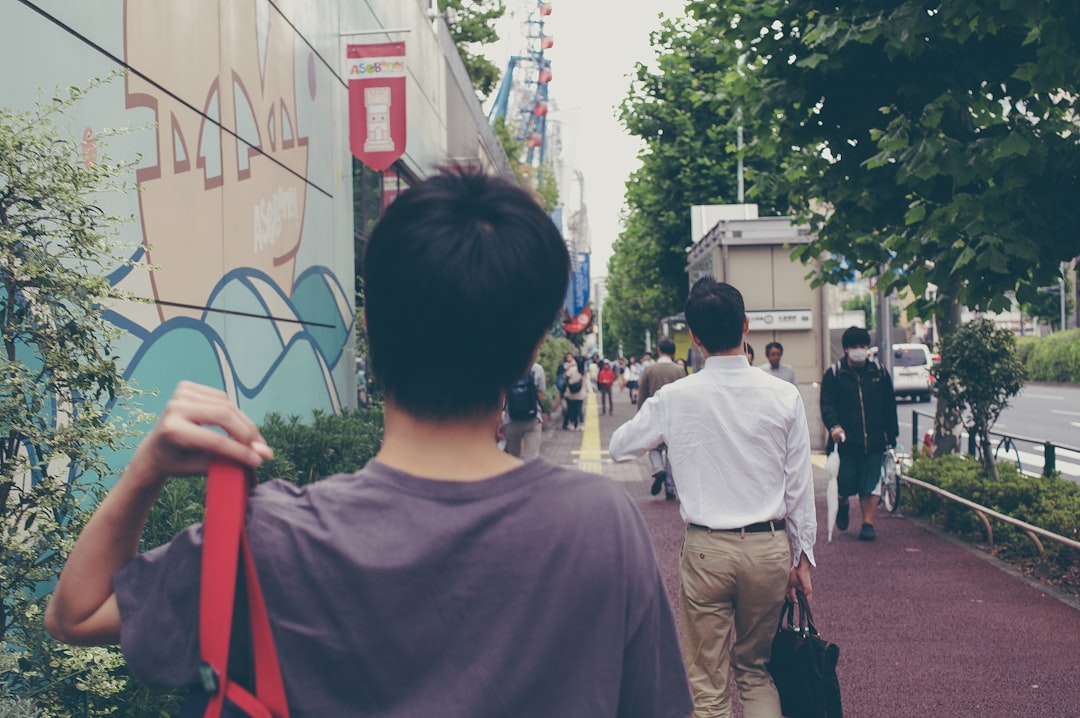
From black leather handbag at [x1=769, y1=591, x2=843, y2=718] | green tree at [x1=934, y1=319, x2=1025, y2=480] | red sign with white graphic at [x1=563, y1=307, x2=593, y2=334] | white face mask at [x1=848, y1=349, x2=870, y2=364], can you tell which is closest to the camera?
black leather handbag at [x1=769, y1=591, x2=843, y2=718]

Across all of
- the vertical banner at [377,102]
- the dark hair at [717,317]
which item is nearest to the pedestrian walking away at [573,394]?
the vertical banner at [377,102]

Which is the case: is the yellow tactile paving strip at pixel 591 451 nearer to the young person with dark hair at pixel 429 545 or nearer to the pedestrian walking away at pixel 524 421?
the pedestrian walking away at pixel 524 421

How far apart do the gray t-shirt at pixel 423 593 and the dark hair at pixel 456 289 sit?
5.1 inches

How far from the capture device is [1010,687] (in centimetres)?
542

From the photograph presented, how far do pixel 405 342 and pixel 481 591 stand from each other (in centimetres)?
33

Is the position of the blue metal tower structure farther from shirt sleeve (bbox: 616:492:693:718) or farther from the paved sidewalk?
shirt sleeve (bbox: 616:492:693:718)

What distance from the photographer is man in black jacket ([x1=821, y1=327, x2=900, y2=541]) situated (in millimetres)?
9031

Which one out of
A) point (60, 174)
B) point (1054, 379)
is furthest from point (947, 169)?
point (1054, 379)

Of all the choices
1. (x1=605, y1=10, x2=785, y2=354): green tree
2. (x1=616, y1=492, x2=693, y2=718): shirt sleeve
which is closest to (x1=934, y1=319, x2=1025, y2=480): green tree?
(x1=616, y1=492, x2=693, y2=718): shirt sleeve

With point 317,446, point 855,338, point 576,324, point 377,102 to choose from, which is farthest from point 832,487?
point 576,324

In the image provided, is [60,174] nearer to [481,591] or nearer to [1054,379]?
[481,591]

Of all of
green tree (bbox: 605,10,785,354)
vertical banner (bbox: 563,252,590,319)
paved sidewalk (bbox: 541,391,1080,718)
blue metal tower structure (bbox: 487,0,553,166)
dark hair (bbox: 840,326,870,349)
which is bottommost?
paved sidewalk (bbox: 541,391,1080,718)

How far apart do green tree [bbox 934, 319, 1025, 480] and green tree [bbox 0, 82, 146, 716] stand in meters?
8.63

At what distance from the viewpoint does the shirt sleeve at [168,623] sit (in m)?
1.28
